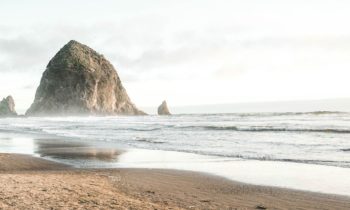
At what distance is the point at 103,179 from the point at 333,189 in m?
6.90

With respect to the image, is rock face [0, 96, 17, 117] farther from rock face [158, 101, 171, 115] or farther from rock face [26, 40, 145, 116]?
rock face [158, 101, 171, 115]

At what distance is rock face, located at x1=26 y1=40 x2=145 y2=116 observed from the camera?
14875cm

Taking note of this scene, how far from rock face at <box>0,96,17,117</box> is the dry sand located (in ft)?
553

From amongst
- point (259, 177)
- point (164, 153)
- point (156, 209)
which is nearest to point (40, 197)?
→ point (156, 209)

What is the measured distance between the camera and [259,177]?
1444cm

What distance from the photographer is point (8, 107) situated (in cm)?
17875

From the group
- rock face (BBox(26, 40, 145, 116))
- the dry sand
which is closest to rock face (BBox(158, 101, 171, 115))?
rock face (BBox(26, 40, 145, 116))

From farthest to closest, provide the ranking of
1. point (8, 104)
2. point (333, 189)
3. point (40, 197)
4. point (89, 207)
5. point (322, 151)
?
point (8, 104) < point (322, 151) < point (333, 189) < point (40, 197) < point (89, 207)

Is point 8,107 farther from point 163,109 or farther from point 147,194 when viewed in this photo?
point 147,194

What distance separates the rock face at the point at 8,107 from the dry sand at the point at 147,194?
16856 cm

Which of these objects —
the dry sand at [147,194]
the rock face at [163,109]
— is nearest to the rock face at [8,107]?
the rock face at [163,109]

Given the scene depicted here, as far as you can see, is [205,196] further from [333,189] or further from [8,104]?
[8,104]

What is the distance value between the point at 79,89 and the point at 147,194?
14321 centimetres

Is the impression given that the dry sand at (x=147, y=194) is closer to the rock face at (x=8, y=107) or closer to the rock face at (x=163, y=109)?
the rock face at (x=163, y=109)
